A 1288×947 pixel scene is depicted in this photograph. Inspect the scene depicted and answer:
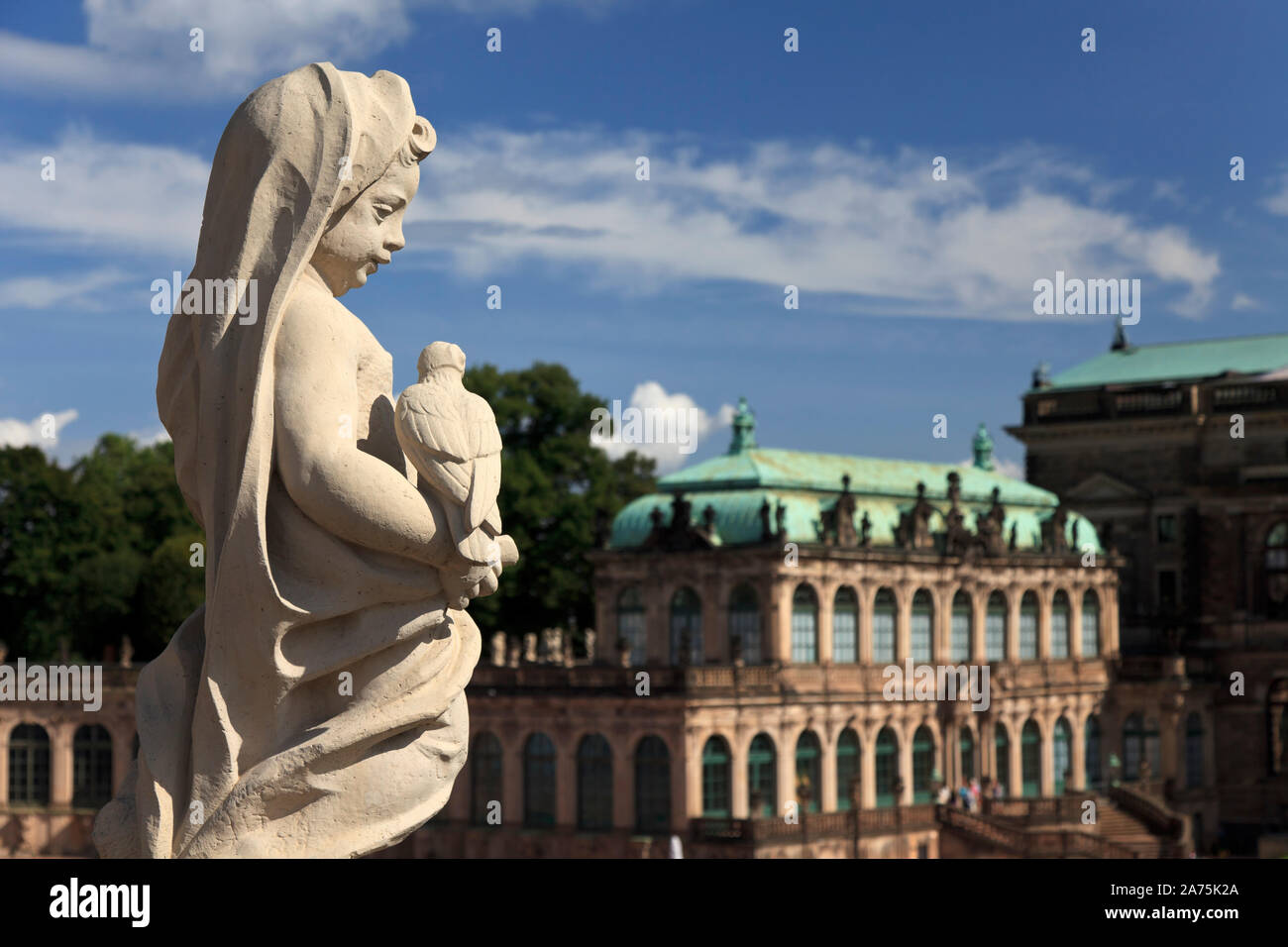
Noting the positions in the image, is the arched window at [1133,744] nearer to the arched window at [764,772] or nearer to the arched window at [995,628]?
the arched window at [995,628]

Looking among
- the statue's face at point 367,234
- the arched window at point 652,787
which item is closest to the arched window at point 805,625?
the arched window at point 652,787

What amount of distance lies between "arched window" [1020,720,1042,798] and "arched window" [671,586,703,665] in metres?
13.9

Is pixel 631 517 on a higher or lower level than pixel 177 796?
higher

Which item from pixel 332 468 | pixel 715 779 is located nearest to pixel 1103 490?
pixel 715 779

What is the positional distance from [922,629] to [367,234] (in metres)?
56.4

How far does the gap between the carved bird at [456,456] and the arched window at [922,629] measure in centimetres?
5568

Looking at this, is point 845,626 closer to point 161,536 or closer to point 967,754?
point 967,754

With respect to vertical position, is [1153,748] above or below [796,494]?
below

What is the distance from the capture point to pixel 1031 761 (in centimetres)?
6712

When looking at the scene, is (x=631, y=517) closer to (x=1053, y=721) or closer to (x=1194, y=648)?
(x=1053, y=721)

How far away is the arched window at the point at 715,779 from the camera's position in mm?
55406
